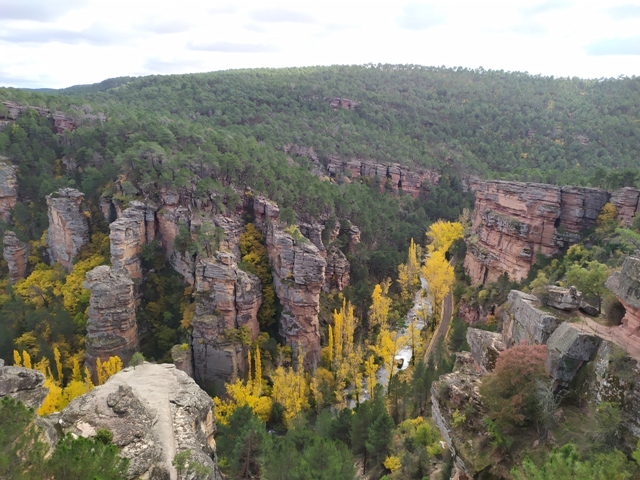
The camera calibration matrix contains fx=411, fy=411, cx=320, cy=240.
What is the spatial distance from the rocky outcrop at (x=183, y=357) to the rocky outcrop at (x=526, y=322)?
81.6ft

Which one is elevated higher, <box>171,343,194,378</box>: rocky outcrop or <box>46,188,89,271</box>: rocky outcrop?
<box>46,188,89,271</box>: rocky outcrop

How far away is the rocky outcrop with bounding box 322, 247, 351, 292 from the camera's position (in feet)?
155

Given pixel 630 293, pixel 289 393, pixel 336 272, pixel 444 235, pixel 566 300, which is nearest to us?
pixel 630 293

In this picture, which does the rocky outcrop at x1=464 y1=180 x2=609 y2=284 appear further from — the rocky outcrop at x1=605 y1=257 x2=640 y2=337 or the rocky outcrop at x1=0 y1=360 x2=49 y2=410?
the rocky outcrop at x1=0 y1=360 x2=49 y2=410

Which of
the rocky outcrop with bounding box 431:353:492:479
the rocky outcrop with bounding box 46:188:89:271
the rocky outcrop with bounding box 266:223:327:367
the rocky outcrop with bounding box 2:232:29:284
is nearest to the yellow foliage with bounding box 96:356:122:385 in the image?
the rocky outcrop with bounding box 266:223:327:367

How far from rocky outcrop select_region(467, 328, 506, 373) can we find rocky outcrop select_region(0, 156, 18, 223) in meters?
49.5

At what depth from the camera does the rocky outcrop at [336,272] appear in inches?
1855

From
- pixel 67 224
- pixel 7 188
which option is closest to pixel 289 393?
pixel 67 224

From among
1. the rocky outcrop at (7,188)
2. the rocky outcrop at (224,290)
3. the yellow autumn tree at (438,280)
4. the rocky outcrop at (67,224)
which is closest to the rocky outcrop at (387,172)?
the yellow autumn tree at (438,280)

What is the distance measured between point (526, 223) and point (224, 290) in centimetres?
2908

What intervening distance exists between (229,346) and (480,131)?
2992 inches

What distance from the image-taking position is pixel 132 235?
3906cm

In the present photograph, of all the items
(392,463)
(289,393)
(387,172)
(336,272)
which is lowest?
(289,393)

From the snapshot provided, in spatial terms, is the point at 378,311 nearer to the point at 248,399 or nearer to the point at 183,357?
→ the point at 248,399
